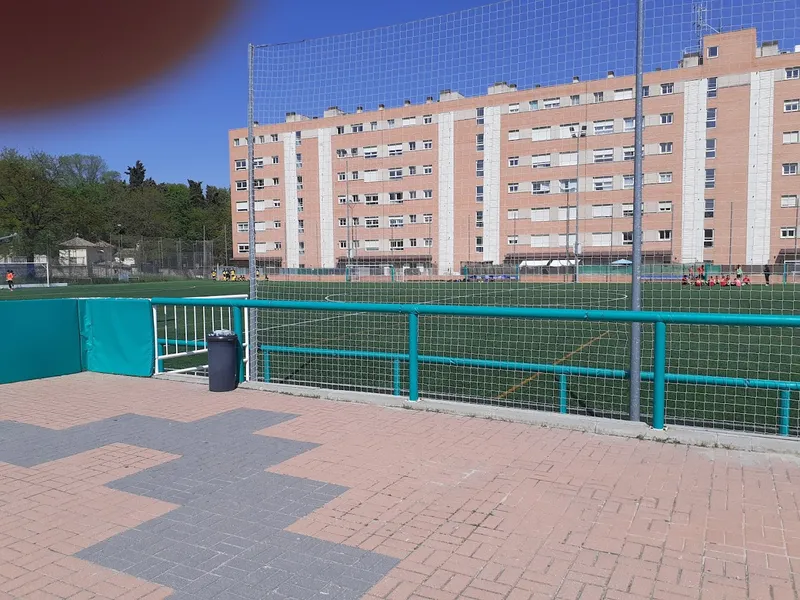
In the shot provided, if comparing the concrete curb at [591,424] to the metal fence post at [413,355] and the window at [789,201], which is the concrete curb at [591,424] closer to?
the metal fence post at [413,355]

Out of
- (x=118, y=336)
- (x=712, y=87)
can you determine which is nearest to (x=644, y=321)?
(x=118, y=336)

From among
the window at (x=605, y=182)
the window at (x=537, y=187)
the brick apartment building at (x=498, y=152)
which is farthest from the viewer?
the window at (x=537, y=187)

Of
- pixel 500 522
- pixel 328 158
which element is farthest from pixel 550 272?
pixel 500 522

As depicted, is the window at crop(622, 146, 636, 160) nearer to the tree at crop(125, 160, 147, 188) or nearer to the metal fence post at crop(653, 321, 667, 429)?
the metal fence post at crop(653, 321, 667, 429)

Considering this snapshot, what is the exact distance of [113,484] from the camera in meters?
5.27

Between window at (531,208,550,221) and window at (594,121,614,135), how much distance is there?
9770mm

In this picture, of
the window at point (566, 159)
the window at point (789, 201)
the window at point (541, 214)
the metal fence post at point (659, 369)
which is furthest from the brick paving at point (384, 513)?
the window at point (789, 201)

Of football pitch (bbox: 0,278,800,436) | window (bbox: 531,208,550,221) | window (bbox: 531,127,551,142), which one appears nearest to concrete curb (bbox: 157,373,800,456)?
football pitch (bbox: 0,278,800,436)

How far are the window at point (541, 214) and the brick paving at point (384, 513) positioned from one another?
639 inches

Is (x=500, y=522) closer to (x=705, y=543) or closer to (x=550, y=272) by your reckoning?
(x=705, y=543)

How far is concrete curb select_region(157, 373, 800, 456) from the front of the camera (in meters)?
5.94

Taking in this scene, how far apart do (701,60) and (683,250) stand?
4.22 m

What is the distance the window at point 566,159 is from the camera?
524 inches

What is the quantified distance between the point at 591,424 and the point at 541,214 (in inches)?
758
